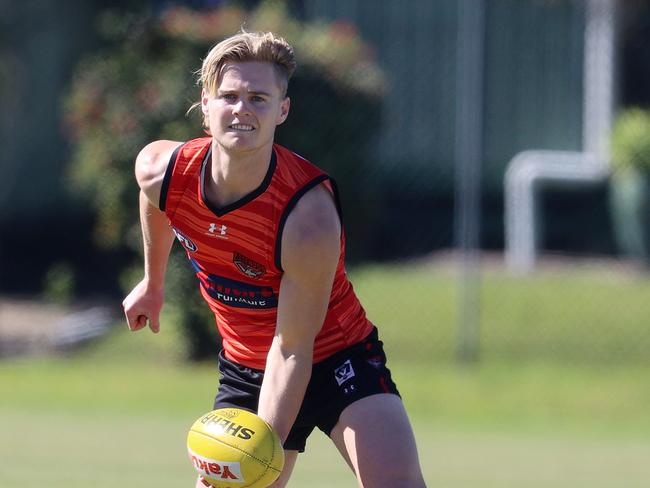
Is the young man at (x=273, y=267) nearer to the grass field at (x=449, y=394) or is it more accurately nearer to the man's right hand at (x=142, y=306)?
the man's right hand at (x=142, y=306)

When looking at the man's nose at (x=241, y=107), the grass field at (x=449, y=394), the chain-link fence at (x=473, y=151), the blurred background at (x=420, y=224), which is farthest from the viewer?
the chain-link fence at (x=473, y=151)

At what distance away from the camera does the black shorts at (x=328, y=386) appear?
518cm

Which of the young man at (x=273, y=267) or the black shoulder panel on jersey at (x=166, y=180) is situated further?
the black shoulder panel on jersey at (x=166, y=180)

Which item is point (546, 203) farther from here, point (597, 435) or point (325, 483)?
point (325, 483)

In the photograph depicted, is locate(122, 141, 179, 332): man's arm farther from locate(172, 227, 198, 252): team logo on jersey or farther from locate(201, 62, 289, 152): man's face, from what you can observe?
locate(201, 62, 289, 152): man's face

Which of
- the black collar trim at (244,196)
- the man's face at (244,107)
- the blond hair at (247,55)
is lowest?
the black collar trim at (244,196)

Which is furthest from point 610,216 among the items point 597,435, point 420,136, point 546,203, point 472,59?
point 597,435

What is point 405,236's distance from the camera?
1230 centimetres

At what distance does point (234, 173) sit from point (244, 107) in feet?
0.94

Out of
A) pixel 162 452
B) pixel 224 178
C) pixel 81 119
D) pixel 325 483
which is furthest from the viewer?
pixel 81 119

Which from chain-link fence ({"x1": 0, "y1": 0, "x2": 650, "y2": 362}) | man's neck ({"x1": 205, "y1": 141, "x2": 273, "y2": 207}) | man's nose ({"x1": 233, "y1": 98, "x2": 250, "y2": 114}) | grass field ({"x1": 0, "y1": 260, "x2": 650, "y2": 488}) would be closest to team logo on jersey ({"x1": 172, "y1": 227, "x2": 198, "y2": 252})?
man's neck ({"x1": 205, "y1": 141, "x2": 273, "y2": 207})

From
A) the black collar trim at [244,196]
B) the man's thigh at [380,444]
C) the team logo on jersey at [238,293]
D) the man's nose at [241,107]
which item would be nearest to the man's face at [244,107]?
the man's nose at [241,107]

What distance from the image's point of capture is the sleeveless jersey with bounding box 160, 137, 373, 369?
16.2 ft

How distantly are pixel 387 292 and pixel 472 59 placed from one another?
218cm
